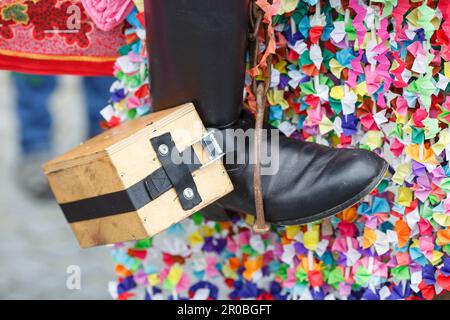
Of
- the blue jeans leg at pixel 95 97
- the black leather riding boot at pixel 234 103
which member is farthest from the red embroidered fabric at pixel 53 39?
the blue jeans leg at pixel 95 97

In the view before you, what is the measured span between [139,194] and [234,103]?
17 cm

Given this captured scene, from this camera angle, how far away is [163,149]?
0.88m

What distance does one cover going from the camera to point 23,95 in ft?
8.78

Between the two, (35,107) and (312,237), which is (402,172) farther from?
(35,107)

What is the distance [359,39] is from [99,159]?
362mm

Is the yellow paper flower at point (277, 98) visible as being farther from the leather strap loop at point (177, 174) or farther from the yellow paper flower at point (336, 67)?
A: the leather strap loop at point (177, 174)

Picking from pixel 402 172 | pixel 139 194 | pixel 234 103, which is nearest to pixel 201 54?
pixel 234 103

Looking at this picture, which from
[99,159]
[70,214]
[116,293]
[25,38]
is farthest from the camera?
[116,293]

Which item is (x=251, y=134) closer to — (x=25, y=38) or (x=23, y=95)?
(x=25, y=38)

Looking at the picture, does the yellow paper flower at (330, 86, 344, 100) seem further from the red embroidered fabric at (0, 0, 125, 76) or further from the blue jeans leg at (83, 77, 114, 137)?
the blue jeans leg at (83, 77, 114, 137)

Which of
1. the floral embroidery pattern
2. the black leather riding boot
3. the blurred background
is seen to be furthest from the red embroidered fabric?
the blurred background

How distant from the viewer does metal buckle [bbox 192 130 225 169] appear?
2.96 ft

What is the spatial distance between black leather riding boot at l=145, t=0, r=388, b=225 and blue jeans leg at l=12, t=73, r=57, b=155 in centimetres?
180
